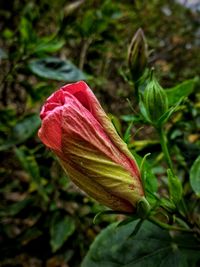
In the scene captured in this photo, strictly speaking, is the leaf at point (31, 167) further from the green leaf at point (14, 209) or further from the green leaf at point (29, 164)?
the green leaf at point (14, 209)

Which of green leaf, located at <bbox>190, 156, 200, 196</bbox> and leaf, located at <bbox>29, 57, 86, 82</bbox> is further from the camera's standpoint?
leaf, located at <bbox>29, 57, 86, 82</bbox>

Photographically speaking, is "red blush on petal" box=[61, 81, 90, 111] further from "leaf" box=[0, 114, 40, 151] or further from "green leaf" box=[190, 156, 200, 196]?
"leaf" box=[0, 114, 40, 151]

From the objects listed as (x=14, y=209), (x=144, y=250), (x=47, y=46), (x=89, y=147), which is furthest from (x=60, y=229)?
(x=89, y=147)

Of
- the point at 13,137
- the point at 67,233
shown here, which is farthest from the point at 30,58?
the point at 67,233

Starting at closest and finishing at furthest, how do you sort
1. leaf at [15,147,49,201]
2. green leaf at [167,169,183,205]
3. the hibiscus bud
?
the hibiscus bud, green leaf at [167,169,183,205], leaf at [15,147,49,201]

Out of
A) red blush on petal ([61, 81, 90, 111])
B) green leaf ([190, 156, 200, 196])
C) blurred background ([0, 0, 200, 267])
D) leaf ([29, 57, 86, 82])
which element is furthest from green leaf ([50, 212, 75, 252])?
red blush on petal ([61, 81, 90, 111])

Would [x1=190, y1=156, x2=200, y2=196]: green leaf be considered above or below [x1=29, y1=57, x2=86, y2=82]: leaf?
below

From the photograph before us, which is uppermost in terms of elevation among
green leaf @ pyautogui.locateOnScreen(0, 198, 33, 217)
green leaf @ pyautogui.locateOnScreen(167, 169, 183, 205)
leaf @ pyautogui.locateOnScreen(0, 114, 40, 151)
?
leaf @ pyautogui.locateOnScreen(0, 114, 40, 151)

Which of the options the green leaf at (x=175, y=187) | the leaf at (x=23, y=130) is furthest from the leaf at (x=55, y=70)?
the green leaf at (x=175, y=187)

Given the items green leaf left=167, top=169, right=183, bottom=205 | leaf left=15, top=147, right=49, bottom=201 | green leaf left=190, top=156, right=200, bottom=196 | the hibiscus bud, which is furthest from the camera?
leaf left=15, top=147, right=49, bottom=201
